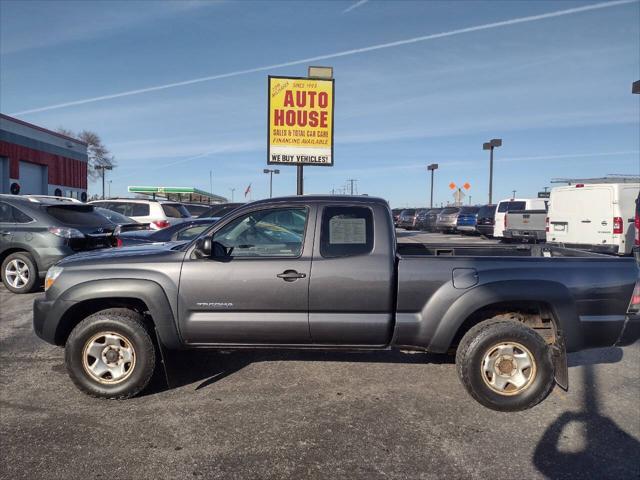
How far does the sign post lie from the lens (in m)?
15.3

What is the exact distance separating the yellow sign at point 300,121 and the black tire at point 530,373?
1270 cm

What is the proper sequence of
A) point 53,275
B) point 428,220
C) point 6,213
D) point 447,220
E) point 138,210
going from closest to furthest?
point 53,275
point 6,213
point 138,210
point 447,220
point 428,220

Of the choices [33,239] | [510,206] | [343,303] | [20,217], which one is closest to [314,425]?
[343,303]

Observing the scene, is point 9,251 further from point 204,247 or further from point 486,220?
point 486,220

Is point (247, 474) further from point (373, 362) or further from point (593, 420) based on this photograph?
point (593, 420)

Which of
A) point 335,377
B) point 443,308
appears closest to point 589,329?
point 443,308

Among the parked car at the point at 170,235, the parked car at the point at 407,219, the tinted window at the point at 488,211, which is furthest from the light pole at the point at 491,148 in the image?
the parked car at the point at 170,235

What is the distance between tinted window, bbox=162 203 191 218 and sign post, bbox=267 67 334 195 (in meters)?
3.91

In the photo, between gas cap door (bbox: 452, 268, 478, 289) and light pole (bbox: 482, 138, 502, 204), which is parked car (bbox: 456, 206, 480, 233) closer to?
light pole (bbox: 482, 138, 502, 204)

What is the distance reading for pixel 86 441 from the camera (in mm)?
3205

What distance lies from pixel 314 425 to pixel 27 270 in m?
6.75

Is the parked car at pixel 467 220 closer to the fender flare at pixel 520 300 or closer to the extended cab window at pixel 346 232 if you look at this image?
the fender flare at pixel 520 300

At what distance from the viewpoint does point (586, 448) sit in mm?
3133

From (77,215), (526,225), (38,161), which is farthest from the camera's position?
(38,161)
